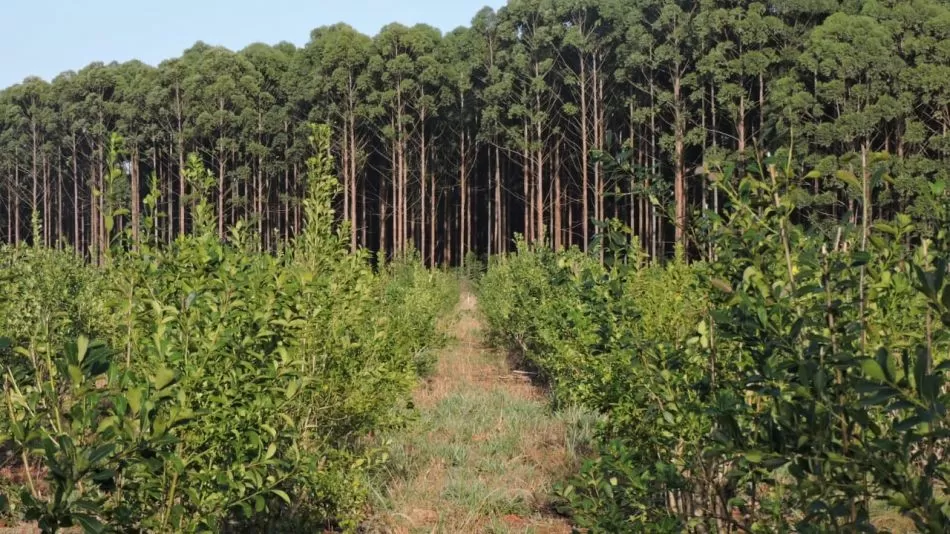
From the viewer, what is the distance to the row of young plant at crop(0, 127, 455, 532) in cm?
197

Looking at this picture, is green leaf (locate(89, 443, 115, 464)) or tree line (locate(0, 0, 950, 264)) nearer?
green leaf (locate(89, 443, 115, 464))

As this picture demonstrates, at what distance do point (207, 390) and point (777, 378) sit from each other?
2.04 metres

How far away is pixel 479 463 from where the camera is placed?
Answer: 668cm

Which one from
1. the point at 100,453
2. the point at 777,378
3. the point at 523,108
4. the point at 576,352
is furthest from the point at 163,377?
the point at 523,108

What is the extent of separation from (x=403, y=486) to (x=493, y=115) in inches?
972

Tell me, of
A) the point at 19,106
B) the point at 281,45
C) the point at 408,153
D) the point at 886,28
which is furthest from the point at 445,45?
the point at 19,106

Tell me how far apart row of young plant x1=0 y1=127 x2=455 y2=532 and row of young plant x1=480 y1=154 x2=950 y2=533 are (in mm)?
1337

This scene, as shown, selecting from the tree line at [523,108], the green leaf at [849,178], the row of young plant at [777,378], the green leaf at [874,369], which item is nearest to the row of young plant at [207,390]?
the row of young plant at [777,378]

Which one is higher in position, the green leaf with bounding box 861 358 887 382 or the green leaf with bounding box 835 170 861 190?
the green leaf with bounding box 835 170 861 190

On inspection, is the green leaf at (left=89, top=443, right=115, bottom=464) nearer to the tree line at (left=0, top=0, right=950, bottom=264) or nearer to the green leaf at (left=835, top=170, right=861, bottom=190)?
the green leaf at (left=835, top=170, right=861, bottom=190)

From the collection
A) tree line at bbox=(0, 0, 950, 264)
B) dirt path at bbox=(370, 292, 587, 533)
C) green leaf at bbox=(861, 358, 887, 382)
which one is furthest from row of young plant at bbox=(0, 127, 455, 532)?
tree line at bbox=(0, 0, 950, 264)

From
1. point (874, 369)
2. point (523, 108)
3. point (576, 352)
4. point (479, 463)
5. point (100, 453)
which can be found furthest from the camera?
point (523, 108)

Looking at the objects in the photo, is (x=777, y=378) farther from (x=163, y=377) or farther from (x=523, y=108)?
(x=523, y=108)

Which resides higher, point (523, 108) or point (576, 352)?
point (523, 108)
